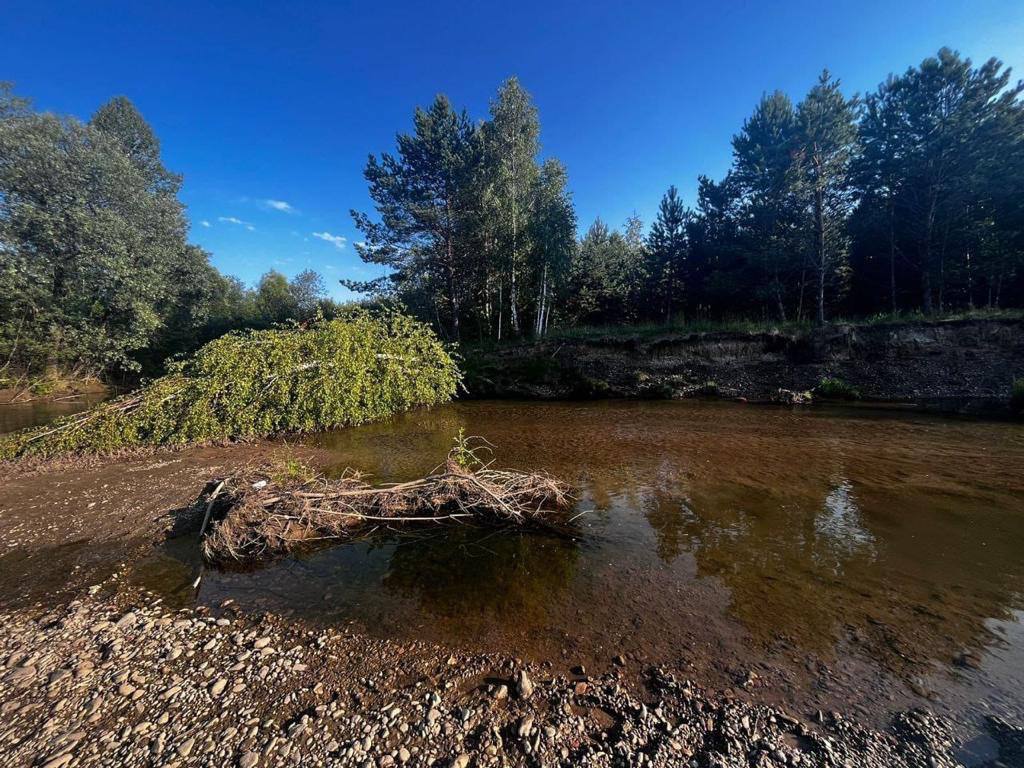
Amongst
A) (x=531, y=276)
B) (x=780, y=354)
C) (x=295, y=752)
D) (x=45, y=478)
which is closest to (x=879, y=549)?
(x=295, y=752)

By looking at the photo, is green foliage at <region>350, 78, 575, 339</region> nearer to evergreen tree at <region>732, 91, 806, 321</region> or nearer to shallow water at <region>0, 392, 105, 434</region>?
evergreen tree at <region>732, 91, 806, 321</region>

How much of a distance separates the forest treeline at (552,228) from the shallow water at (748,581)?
13.7m

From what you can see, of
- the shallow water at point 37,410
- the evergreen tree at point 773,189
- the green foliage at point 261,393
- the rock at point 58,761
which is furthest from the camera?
the evergreen tree at point 773,189

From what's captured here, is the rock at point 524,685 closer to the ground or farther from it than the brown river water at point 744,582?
farther from it

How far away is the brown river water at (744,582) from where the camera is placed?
2941mm

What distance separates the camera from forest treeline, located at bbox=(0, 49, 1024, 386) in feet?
51.6

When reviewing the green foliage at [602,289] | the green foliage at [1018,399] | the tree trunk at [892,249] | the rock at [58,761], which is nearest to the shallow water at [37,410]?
the rock at [58,761]

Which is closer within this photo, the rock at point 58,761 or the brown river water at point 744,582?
the rock at point 58,761

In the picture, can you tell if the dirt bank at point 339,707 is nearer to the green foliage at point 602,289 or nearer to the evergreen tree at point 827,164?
the evergreen tree at point 827,164

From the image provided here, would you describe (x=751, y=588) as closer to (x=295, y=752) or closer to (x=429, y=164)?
(x=295, y=752)

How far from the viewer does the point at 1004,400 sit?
1410 cm

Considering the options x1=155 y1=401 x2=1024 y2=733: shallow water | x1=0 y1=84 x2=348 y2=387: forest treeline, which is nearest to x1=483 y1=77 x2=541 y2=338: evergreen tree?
x1=0 y1=84 x2=348 y2=387: forest treeline

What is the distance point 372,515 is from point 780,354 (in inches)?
812

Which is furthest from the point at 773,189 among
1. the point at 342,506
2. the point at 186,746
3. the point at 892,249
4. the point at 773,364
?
the point at 186,746
